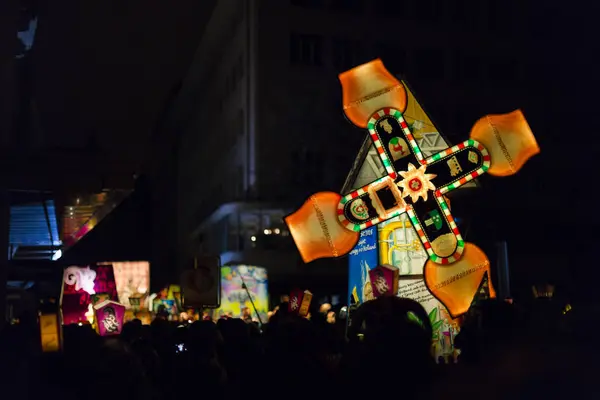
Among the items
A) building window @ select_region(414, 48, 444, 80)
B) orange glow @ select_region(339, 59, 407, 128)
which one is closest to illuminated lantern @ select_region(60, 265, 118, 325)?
orange glow @ select_region(339, 59, 407, 128)

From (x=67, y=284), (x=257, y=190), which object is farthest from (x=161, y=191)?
(x=67, y=284)

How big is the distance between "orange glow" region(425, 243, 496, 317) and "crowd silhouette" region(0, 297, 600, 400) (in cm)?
639

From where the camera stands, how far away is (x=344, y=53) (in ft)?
140

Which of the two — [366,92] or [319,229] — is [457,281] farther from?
[366,92]

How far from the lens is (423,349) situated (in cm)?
510

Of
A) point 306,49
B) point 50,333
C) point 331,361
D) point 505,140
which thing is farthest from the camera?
point 306,49

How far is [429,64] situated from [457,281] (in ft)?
105

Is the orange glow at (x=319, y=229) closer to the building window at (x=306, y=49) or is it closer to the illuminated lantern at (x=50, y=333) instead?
the illuminated lantern at (x=50, y=333)

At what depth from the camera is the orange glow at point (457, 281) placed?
45.7 feet

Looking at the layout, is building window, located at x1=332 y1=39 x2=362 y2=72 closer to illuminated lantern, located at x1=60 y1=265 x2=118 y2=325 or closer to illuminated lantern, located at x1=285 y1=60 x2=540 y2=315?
illuminated lantern, located at x1=60 y1=265 x2=118 y2=325

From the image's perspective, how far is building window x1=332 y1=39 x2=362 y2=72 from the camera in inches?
1679

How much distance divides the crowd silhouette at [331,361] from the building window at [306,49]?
34902 millimetres

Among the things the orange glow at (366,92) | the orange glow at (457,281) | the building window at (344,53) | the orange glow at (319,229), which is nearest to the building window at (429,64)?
the building window at (344,53)

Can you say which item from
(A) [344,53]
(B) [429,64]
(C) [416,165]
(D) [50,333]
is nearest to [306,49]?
(A) [344,53]
